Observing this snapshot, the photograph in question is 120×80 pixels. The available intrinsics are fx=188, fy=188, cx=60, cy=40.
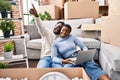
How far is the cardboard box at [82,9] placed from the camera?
368 centimetres

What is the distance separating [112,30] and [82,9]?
72.9 inches

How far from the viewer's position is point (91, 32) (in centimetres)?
338

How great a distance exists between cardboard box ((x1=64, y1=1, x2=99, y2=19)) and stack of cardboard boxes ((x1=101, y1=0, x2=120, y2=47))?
1657mm

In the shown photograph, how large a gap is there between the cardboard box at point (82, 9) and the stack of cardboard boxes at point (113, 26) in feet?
5.44

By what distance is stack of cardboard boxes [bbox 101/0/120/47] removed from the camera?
72.8 inches

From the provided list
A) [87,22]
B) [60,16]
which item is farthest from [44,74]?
[60,16]

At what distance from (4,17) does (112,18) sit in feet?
5.62

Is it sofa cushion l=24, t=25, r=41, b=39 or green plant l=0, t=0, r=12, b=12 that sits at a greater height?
green plant l=0, t=0, r=12, b=12

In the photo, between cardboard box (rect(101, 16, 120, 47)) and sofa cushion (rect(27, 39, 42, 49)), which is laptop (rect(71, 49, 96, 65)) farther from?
sofa cushion (rect(27, 39, 42, 49))

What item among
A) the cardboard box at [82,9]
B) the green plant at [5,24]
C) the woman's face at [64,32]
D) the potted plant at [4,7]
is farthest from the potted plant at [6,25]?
the cardboard box at [82,9]

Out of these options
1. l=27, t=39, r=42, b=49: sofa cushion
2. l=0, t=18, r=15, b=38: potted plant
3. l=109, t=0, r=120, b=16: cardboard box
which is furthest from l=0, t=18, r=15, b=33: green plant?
l=109, t=0, r=120, b=16: cardboard box

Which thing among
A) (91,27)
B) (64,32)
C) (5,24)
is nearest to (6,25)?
(5,24)

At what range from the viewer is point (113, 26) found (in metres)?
1.91

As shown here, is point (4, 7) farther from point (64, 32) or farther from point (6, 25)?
point (64, 32)
